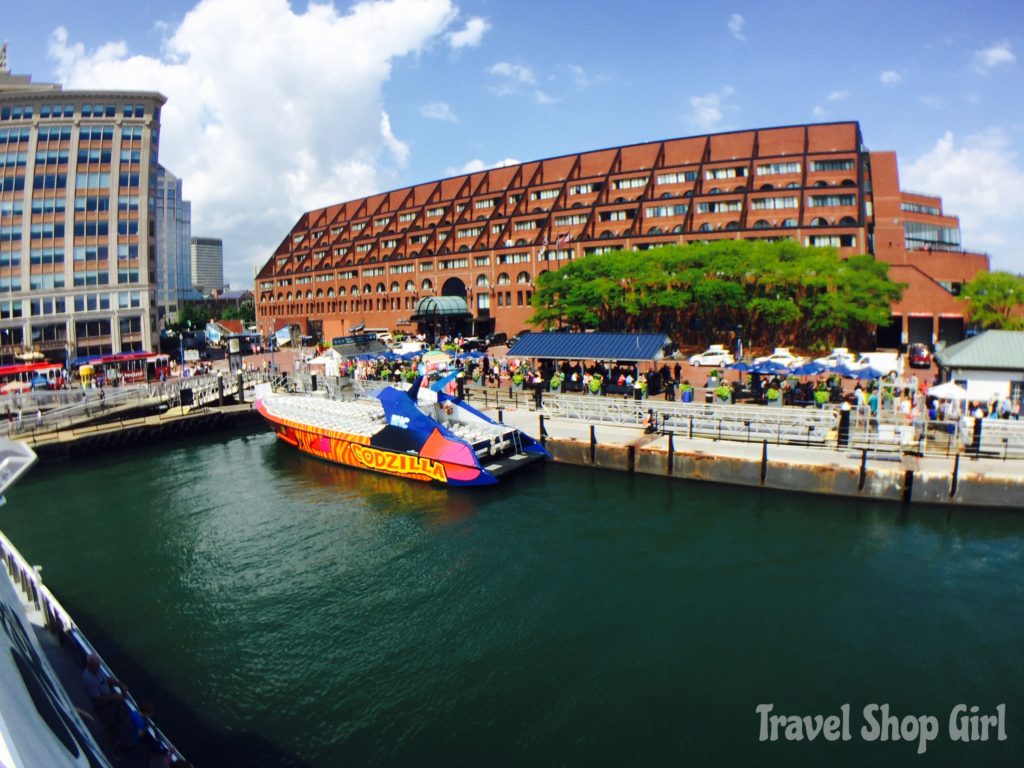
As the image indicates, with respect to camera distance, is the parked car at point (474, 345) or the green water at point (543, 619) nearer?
the green water at point (543, 619)

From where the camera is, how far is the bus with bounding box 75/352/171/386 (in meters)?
49.3

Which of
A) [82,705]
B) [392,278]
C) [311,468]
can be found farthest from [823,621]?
[392,278]

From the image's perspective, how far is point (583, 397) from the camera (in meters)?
32.2

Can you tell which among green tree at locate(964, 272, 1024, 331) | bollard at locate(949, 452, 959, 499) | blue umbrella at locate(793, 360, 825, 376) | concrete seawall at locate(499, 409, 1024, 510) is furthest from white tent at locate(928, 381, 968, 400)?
green tree at locate(964, 272, 1024, 331)

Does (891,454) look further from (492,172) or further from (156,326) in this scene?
(492,172)

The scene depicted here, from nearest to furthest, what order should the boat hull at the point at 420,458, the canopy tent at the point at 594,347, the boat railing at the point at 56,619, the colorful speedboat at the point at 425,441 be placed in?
the boat railing at the point at 56,619, the boat hull at the point at 420,458, the colorful speedboat at the point at 425,441, the canopy tent at the point at 594,347

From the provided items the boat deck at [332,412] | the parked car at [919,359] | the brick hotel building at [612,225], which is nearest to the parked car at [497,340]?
the brick hotel building at [612,225]

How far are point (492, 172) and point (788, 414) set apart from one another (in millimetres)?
77169

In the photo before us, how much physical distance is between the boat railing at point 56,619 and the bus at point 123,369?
39815mm

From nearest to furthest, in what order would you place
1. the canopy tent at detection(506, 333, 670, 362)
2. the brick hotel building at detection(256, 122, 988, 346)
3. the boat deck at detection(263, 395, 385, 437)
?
1. the boat deck at detection(263, 395, 385, 437)
2. the canopy tent at detection(506, 333, 670, 362)
3. the brick hotel building at detection(256, 122, 988, 346)

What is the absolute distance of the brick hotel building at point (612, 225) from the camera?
65.4m

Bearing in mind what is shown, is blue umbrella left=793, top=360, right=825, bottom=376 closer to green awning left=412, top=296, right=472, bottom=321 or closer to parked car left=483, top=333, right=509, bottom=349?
parked car left=483, top=333, right=509, bottom=349

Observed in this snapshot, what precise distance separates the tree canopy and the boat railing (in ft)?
165

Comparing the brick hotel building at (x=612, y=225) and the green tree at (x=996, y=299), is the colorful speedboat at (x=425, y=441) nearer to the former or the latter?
the green tree at (x=996, y=299)
